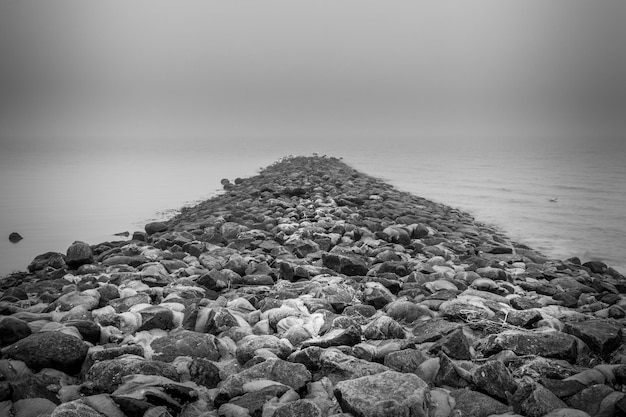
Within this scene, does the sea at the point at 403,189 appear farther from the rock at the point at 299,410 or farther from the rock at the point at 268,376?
the rock at the point at 299,410

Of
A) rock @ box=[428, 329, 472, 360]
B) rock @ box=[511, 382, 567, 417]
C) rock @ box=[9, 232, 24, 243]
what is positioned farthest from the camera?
rock @ box=[9, 232, 24, 243]

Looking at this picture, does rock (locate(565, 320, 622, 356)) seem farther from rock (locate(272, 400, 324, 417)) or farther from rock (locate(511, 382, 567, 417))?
rock (locate(272, 400, 324, 417))

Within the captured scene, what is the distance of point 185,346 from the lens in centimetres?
329

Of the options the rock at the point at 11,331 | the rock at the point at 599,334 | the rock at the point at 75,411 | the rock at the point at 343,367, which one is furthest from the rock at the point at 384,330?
the rock at the point at 11,331

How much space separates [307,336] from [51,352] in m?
1.83

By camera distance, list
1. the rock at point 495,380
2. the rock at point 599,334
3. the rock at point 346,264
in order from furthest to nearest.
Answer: the rock at point 346,264 → the rock at point 599,334 → the rock at point 495,380

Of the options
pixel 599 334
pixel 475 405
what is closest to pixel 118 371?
pixel 475 405

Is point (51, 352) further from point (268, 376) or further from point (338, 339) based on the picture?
point (338, 339)

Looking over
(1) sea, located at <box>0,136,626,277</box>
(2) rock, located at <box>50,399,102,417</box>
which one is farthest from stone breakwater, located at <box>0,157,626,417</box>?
(1) sea, located at <box>0,136,626,277</box>

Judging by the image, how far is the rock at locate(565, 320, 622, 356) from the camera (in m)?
3.36

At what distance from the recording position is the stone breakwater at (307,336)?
263 cm

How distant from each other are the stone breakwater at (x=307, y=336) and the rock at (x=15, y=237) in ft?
10.9

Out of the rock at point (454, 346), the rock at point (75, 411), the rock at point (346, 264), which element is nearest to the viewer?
the rock at point (75, 411)

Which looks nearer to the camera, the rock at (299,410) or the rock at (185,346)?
the rock at (299,410)
